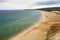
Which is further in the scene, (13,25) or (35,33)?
(13,25)

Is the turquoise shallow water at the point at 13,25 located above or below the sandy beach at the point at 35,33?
below

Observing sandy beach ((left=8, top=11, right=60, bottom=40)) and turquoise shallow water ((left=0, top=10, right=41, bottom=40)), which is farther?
turquoise shallow water ((left=0, top=10, right=41, bottom=40))

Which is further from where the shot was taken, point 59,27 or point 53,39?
point 59,27

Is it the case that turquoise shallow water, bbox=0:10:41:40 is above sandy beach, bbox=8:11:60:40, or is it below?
below

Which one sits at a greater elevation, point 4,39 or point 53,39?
point 53,39

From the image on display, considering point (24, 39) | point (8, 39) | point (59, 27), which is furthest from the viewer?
point (59, 27)

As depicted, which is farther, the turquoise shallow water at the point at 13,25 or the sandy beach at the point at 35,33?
the turquoise shallow water at the point at 13,25

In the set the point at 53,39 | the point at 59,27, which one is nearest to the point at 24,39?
the point at 53,39

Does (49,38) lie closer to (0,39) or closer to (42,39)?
(42,39)

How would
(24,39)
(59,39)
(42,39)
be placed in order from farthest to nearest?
(24,39)
(42,39)
(59,39)

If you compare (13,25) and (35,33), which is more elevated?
(35,33)

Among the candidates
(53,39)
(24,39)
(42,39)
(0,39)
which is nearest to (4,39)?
(0,39)
